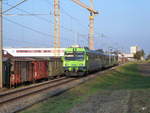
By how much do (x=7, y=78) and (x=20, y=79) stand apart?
1.60 m

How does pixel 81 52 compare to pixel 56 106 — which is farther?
pixel 81 52

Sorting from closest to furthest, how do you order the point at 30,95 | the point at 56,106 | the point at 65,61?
the point at 56,106
the point at 30,95
the point at 65,61

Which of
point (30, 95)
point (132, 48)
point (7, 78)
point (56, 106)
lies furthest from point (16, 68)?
point (132, 48)

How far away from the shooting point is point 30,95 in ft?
55.1

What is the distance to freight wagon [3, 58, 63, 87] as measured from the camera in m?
21.7

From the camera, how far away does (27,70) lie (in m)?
24.6

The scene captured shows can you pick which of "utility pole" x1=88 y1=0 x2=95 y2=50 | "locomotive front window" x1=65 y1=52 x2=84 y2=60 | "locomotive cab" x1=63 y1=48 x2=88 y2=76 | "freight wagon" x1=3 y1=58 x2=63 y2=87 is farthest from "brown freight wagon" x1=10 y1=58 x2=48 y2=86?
"utility pole" x1=88 y1=0 x2=95 y2=50

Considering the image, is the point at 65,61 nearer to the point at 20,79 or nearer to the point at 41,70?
the point at 41,70

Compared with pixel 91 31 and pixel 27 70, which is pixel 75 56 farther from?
pixel 91 31

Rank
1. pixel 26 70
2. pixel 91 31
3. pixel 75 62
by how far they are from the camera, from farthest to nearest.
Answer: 1. pixel 91 31
2. pixel 75 62
3. pixel 26 70

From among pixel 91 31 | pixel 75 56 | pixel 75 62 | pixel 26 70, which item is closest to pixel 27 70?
pixel 26 70

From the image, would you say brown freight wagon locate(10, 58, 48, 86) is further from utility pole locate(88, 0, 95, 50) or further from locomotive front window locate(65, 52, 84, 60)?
utility pole locate(88, 0, 95, 50)

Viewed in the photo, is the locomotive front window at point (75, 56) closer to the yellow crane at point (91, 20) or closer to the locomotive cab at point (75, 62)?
the locomotive cab at point (75, 62)

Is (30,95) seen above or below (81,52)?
below
